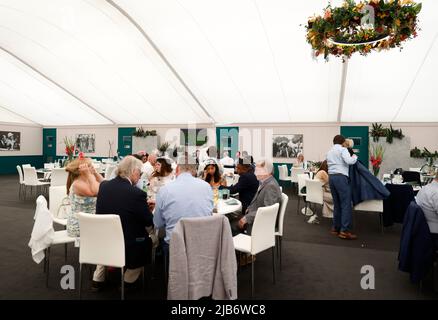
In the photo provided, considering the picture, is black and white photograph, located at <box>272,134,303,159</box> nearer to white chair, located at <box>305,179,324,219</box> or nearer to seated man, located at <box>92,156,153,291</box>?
white chair, located at <box>305,179,324,219</box>

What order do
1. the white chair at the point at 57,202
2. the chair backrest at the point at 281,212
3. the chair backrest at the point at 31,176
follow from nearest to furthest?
the chair backrest at the point at 281,212 < the white chair at the point at 57,202 < the chair backrest at the point at 31,176

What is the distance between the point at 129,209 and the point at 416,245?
2673mm

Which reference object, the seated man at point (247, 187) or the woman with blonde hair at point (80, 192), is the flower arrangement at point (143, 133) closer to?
the seated man at point (247, 187)

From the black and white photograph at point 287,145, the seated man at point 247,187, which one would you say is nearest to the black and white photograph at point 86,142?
the black and white photograph at point 287,145

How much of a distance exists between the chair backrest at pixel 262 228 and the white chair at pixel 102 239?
45.1 inches

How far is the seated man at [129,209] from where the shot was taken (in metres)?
2.54

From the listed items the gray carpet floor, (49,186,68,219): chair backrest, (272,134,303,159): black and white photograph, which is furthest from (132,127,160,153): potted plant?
(49,186,68,219): chair backrest

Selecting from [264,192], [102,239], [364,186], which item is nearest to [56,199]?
[102,239]

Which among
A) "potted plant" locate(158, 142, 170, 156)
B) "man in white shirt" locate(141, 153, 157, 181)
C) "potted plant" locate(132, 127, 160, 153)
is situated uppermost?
"potted plant" locate(132, 127, 160, 153)

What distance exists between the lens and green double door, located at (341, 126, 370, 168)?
11344mm

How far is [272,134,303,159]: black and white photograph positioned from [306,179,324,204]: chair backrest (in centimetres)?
674

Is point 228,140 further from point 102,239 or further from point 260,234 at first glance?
point 102,239

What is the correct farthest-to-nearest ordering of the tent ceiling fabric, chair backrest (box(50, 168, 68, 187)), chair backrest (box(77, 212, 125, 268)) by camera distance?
1. chair backrest (box(50, 168, 68, 187))
2. the tent ceiling fabric
3. chair backrest (box(77, 212, 125, 268))
